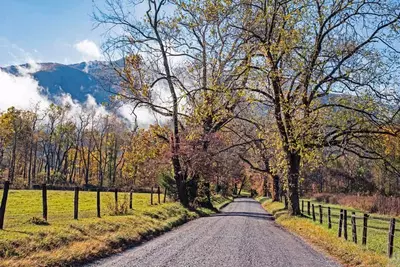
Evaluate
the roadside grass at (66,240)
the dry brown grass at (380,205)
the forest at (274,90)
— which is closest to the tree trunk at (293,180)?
the forest at (274,90)

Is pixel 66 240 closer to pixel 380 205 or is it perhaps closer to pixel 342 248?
pixel 342 248

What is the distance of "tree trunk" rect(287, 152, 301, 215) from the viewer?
2595 centimetres

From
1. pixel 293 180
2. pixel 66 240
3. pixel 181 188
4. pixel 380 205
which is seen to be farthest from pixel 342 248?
pixel 380 205

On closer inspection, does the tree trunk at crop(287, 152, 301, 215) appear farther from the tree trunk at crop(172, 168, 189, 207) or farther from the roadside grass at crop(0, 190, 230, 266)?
the roadside grass at crop(0, 190, 230, 266)

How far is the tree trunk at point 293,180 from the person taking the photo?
2595 cm

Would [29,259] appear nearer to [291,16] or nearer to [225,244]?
[225,244]

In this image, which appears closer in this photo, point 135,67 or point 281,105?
point 281,105

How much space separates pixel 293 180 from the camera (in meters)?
26.1

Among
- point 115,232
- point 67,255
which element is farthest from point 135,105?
point 67,255

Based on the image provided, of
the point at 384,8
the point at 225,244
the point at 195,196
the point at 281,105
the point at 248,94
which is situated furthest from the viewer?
the point at 195,196

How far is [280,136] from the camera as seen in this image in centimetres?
2555

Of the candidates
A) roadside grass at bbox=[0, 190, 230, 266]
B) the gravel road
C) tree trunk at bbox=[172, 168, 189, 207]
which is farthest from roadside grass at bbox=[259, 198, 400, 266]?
tree trunk at bbox=[172, 168, 189, 207]

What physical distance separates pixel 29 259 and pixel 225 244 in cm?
665

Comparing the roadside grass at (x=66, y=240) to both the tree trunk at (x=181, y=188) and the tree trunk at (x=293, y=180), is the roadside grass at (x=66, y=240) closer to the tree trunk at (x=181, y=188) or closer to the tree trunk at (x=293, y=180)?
the tree trunk at (x=293, y=180)
